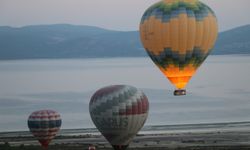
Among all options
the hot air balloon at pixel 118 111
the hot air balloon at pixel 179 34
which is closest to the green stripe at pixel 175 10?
the hot air balloon at pixel 179 34

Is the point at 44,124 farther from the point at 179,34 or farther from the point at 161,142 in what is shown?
the point at 179,34

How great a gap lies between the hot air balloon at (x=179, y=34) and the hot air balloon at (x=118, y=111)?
7.16 feet

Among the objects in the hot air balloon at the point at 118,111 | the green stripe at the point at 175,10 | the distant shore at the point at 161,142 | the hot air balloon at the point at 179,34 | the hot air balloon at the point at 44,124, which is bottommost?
the distant shore at the point at 161,142

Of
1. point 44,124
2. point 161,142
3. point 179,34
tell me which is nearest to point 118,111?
point 179,34

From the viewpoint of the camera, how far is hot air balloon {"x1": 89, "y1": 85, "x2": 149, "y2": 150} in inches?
1591

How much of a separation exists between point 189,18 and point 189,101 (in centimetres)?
6740

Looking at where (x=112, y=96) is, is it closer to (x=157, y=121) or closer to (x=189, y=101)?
(x=157, y=121)

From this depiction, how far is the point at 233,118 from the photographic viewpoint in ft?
268

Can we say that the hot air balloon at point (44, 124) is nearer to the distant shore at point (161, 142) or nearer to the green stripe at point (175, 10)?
the distant shore at point (161, 142)

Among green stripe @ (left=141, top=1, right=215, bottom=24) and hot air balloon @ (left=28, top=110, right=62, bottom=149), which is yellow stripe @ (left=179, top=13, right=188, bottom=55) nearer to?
green stripe @ (left=141, top=1, right=215, bottom=24)

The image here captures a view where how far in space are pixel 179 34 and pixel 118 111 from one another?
4.91 meters

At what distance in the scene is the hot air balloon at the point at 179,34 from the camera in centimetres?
4125

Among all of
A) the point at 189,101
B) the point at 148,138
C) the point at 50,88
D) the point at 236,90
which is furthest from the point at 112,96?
the point at 50,88

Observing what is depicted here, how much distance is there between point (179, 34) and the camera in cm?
4128
